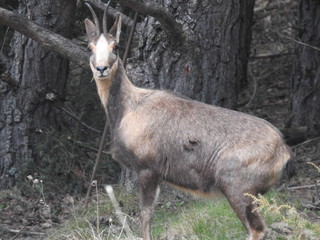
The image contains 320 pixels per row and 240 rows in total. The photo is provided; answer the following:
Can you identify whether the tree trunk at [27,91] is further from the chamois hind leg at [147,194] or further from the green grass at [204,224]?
the chamois hind leg at [147,194]

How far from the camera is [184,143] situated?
7.17 metres

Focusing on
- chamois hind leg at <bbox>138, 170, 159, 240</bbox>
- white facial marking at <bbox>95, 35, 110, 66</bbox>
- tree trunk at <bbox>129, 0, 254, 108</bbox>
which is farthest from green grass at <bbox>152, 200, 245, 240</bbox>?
white facial marking at <bbox>95, 35, 110, 66</bbox>

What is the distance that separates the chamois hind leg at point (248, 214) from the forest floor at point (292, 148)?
0.95 metres

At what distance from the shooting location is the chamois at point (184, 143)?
22.1 ft

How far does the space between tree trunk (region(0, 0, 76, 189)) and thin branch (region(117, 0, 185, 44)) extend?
2.59 metres

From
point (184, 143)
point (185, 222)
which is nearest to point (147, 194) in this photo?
point (184, 143)

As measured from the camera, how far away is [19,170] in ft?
34.3

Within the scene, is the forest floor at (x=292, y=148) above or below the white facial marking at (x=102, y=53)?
below

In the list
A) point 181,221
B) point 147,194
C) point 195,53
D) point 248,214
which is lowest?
point 181,221

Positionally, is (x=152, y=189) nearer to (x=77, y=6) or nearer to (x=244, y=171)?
(x=244, y=171)

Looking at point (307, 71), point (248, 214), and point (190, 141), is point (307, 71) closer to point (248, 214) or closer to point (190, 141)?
point (190, 141)

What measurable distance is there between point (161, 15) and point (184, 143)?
164 cm

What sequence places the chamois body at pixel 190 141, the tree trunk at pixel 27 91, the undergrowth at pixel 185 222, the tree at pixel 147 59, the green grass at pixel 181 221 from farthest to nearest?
the tree trunk at pixel 27 91, the tree at pixel 147 59, the green grass at pixel 181 221, the undergrowth at pixel 185 222, the chamois body at pixel 190 141

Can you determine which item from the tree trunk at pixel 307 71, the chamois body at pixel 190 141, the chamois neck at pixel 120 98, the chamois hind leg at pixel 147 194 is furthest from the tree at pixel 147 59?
the tree trunk at pixel 307 71
